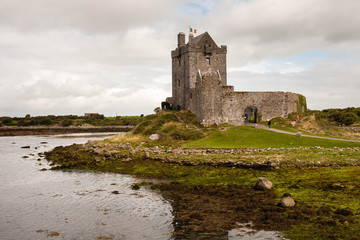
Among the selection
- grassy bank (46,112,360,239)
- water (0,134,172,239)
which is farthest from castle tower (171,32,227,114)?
water (0,134,172,239)

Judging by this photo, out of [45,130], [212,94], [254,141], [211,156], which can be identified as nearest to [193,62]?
[212,94]

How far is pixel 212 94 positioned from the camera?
136 feet

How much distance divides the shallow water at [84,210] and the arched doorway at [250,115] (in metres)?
26.2

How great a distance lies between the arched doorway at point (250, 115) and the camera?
44.3m

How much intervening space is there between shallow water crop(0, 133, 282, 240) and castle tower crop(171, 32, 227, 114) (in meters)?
25.5

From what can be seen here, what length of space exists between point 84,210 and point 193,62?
1345 inches

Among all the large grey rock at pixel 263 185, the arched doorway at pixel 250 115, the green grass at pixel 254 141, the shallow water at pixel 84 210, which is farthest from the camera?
the arched doorway at pixel 250 115

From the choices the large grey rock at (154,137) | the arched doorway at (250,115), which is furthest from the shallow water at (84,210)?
the arched doorway at (250,115)

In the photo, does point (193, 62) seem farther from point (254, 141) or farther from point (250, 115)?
point (254, 141)

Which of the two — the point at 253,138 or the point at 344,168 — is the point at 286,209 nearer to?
the point at 344,168

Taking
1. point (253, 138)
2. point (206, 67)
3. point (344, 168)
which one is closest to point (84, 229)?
point (344, 168)

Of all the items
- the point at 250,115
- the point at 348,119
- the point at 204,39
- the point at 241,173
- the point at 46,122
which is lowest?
the point at 241,173

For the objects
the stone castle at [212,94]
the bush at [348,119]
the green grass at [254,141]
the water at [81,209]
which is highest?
the stone castle at [212,94]

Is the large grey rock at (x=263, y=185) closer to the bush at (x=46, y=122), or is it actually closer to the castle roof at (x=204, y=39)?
the castle roof at (x=204, y=39)
